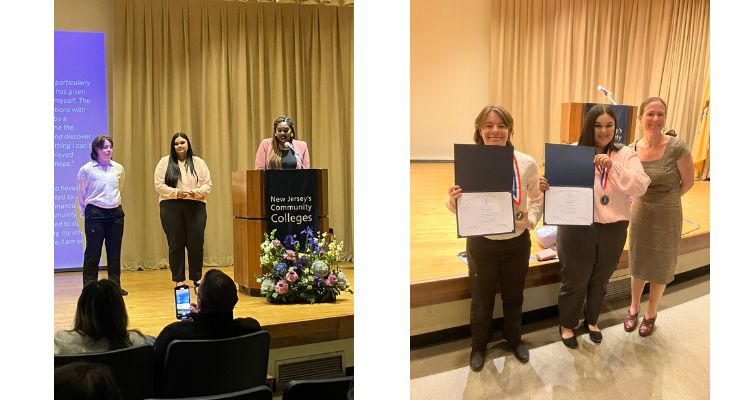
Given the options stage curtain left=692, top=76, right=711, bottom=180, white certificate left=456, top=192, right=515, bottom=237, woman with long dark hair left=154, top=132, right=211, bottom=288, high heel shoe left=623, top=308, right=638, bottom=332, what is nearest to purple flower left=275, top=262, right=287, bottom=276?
woman with long dark hair left=154, top=132, right=211, bottom=288

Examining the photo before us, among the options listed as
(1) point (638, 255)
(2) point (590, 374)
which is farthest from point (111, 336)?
(1) point (638, 255)

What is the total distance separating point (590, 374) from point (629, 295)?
0.30m

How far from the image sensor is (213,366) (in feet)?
7.63

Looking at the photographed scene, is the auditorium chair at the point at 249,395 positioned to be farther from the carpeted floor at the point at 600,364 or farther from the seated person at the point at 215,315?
the carpeted floor at the point at 600,364

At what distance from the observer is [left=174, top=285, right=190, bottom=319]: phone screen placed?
2.32 metres

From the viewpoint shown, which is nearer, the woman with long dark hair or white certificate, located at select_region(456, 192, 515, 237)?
the woman with long dark hair

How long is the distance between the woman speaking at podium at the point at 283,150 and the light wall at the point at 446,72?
0.37 metres

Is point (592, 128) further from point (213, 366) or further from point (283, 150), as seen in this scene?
point (213, 366)

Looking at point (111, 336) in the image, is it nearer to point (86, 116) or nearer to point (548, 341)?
point (86, 116)

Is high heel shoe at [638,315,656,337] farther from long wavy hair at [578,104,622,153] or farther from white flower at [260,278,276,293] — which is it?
white flower at [260,278,276,293]

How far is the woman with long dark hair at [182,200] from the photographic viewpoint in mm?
2275

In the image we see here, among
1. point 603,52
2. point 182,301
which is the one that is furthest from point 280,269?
point 603,52

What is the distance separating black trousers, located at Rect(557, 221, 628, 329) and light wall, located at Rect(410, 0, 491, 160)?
0.51 metres
